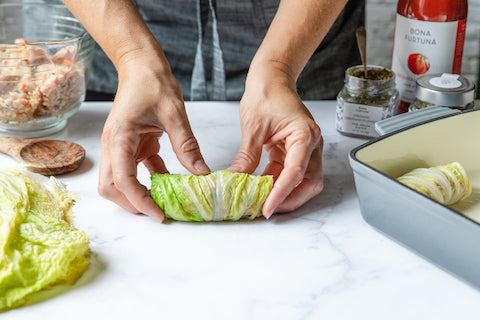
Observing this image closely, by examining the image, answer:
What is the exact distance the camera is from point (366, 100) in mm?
1608

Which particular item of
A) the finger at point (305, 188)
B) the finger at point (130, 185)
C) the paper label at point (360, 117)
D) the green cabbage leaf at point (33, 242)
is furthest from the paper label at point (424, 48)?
the green cabbage leaf at point (33, 242)

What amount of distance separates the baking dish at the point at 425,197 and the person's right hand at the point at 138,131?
403 mm

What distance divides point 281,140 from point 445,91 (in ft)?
1.54

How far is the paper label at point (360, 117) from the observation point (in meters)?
1.59

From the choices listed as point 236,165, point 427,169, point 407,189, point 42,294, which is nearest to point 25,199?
→ point 42,294

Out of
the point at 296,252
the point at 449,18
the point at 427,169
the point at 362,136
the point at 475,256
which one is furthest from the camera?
the point at 362,136

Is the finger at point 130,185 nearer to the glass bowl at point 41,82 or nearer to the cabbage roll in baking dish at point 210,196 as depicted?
the cabbage roll in baking dish at point 210,196

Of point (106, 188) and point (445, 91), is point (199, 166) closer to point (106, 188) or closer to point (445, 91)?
point (106, 188)

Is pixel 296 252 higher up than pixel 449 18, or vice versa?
pixel 449 18

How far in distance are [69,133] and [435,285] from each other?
1.16 meters

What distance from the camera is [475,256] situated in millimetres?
995

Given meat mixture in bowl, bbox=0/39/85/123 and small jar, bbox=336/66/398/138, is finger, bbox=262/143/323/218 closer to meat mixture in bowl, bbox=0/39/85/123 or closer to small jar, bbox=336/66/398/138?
small jar, bbox=336/66/398/138

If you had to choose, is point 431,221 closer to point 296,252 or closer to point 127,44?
point 296,252

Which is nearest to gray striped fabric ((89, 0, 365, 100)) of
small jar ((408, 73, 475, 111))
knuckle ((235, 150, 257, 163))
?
small jar ((408, 73, 475, 111))
